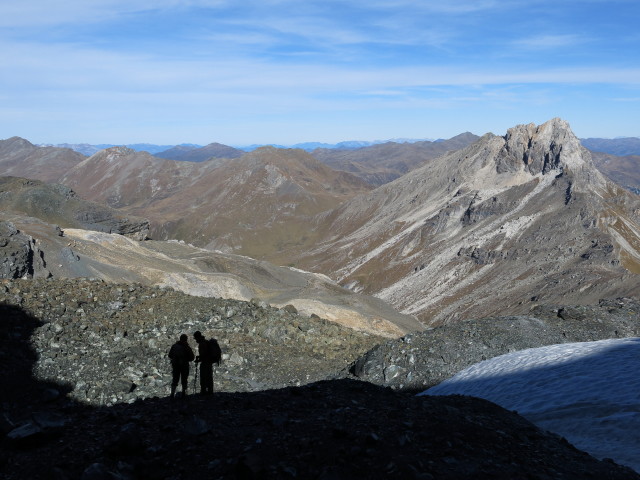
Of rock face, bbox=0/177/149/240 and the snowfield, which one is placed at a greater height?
rock face, bbox=0/177/149/240

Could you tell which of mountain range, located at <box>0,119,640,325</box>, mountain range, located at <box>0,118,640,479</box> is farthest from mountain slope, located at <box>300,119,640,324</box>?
mountain range, located at <box>0,118,640,479</box>

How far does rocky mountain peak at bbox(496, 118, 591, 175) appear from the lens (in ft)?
504

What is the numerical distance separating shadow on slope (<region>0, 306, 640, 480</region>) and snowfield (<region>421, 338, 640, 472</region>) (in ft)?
7.56

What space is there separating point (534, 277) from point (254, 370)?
106 metres

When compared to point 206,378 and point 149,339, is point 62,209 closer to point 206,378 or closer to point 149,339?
point 149,339

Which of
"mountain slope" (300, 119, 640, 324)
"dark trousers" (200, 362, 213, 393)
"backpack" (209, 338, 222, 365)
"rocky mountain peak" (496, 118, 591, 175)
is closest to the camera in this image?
"dark trousers" (200, 362, 213, 393)

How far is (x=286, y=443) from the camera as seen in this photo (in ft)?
36.2

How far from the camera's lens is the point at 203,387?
1485 centimetres

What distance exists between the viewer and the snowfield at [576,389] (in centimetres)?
1530

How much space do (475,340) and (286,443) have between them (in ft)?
59.0

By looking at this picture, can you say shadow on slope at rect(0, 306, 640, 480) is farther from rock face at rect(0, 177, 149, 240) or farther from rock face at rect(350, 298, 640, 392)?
rock face at rect(0, 177, 149, 240)

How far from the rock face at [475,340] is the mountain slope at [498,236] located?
6561 cm

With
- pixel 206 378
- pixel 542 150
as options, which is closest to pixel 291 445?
pixel 206 378

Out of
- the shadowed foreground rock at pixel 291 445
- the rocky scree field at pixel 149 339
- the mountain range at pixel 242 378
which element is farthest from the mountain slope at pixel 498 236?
the shadowed foreground rock at pixel 291 445
